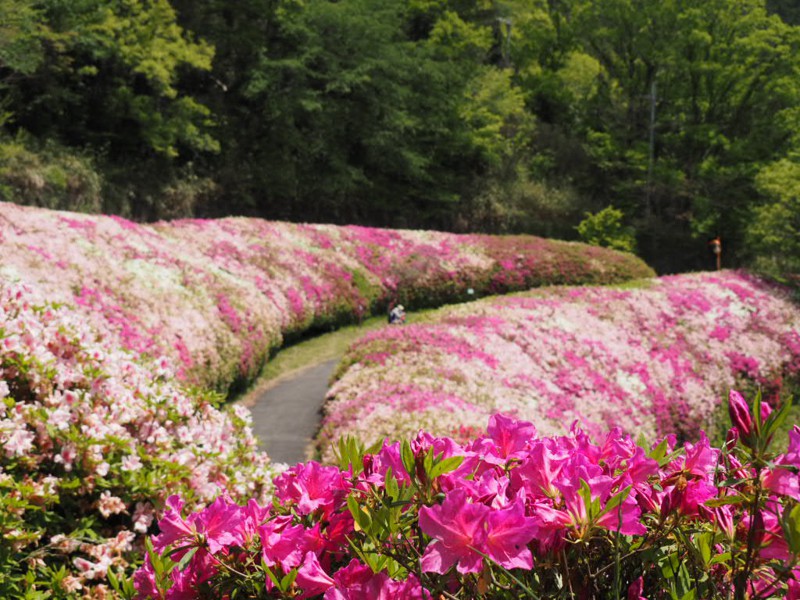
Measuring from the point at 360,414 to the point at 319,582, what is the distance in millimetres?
7537

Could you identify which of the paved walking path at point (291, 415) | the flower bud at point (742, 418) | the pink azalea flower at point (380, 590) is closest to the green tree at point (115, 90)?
the paved walking path at point (291, 415)

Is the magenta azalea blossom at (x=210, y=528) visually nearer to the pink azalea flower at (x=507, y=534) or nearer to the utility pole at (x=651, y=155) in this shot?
the pink azalea flower at (x=507, y=534)

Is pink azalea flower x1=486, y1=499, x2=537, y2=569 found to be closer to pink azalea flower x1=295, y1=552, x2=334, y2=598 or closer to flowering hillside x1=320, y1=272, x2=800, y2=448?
pink azalea flower x1=295, y1=552, x2=334, y2=598

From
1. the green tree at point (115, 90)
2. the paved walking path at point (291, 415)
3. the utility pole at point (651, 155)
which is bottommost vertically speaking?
the paved walking path at point (291, 415)

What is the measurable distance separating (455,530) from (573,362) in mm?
11764

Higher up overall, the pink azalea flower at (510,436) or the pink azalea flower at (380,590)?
the pink azalea flower at (510,436)

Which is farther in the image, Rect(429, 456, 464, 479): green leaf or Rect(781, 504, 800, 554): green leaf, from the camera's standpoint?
Rect(429, 456, 464, 479): green leaf

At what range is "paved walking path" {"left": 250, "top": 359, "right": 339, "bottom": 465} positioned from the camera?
406 inches

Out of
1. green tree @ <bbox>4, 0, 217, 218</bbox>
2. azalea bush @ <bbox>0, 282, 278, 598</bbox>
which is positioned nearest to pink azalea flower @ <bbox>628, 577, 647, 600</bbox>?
azalea bush @ <bbox>0, 282, 278, 598</bbox>

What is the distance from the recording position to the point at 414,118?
40.9 meters

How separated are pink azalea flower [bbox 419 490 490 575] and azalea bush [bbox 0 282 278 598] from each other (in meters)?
2.71

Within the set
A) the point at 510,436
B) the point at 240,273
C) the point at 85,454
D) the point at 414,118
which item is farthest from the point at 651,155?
the point at 510,436

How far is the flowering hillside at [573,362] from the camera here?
9453 millimetres

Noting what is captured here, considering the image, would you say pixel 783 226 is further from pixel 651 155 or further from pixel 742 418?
pixel 742 418
